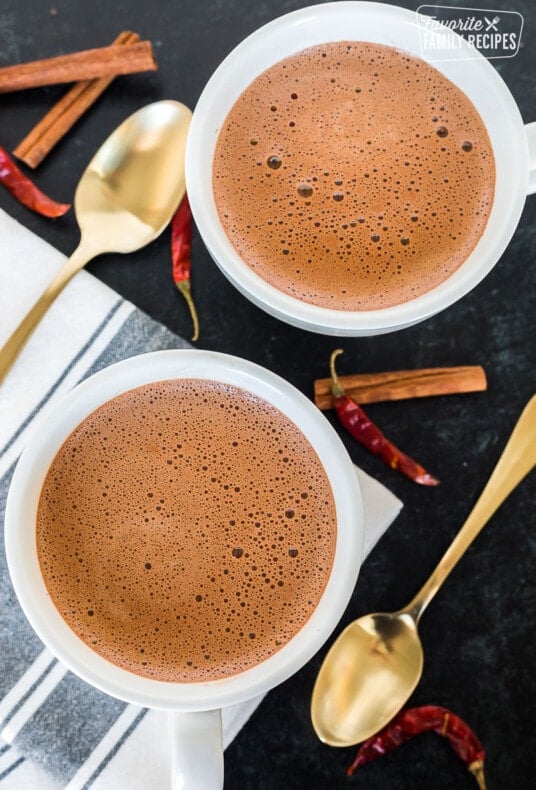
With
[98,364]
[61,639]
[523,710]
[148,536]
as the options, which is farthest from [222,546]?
[523,710]

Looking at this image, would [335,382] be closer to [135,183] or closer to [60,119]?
→ [135,183]

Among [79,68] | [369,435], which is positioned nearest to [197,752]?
[369,435]

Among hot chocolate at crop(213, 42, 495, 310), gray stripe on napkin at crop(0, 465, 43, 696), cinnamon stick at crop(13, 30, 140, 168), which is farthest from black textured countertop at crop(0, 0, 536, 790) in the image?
gray stripe on napkin at crop(0, 465, 43, 696)

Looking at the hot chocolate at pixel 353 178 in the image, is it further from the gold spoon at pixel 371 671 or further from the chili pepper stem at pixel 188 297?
the gold spoon at pixel 371 671

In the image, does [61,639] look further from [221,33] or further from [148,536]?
[221,33]

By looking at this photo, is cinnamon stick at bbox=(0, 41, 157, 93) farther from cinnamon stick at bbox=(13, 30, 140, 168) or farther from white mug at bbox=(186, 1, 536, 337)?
white mug at bbox=(186, 1, 536, 337)

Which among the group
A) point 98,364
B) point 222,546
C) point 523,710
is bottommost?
point 523,710
